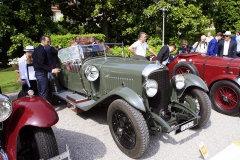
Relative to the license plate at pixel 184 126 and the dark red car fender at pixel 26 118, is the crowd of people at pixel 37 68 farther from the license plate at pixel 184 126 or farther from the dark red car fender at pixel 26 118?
the license plate at pixel 184 126

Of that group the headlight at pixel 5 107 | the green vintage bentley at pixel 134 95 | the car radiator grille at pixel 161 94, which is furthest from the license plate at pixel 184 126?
the headlight at pixel 5 107

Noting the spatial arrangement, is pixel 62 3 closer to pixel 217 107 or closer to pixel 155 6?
pixel 155 6

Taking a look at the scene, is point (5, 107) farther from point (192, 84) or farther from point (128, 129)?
point (192, 84)

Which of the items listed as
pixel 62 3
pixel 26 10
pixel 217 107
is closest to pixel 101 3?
pixel 62 3

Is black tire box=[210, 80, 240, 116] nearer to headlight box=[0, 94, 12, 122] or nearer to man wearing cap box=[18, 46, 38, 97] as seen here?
man wearing cap box=[18, 46, 38, 97]

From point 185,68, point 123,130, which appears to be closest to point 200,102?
point 123,130

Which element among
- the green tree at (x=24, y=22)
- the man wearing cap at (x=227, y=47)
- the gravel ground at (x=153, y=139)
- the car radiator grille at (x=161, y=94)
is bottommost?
the gravel ground at (x=153, y=139)

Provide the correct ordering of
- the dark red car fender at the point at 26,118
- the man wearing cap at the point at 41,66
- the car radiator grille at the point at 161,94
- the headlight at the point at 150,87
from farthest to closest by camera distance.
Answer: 1. the man wearing cap at the point at 41,66
2. the car radiator grille at the point at 161,94
3. the headlight at the point at 150,87
4. the dark red car fender at the point at 26,118

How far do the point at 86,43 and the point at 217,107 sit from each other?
3.30 meters

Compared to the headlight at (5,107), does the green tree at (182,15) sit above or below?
above

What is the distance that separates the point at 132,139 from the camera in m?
3.29

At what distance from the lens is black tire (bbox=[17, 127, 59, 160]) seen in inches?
98.2

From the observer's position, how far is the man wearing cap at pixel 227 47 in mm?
6422

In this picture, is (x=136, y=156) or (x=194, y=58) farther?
(x=194, y=58)
